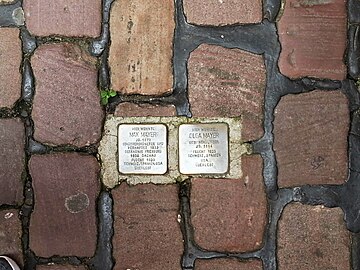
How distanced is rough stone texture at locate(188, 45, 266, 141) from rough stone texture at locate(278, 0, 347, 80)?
14 cm

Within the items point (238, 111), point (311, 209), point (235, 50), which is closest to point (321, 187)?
point (311, 209)

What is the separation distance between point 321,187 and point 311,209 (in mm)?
92

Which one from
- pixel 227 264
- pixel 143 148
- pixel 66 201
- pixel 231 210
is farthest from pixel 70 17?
pixel 227 264

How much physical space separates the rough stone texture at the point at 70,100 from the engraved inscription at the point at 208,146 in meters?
0.36

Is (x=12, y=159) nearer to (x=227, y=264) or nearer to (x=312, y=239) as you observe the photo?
(x=227, y=264)

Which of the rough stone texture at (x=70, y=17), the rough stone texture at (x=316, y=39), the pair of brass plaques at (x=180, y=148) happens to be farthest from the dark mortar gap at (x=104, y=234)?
the rough stone texture at (x=316, y=39)

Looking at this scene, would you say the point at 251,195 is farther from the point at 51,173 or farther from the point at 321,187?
the point at 51,173

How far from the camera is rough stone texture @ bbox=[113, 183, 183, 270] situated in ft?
7.02

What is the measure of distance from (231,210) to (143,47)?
713 mm

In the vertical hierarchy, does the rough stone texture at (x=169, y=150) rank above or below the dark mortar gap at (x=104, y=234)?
above

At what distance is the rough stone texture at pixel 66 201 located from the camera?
2.16 m

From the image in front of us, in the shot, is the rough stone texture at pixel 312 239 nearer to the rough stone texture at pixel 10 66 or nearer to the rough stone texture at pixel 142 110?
the rough stone texture at pixel 142 110

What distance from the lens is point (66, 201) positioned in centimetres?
217

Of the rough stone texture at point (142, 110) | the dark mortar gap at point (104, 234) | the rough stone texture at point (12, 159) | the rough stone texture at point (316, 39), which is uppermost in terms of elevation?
the rough stone texture at point (316, 39)
